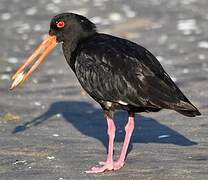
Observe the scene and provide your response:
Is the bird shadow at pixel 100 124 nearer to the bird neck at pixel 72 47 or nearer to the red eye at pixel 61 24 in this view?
the bird neck at pixel 72 47

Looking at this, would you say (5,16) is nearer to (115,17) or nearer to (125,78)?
(115,17)

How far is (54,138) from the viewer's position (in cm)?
980

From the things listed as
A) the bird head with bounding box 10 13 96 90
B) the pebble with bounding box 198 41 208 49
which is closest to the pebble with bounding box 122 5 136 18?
the pebble with bounding box 198 41 208 49

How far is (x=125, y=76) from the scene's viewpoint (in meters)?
8.27

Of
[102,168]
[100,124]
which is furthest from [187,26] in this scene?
[102,168]

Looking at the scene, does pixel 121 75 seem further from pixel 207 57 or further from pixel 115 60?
pixel 207 57

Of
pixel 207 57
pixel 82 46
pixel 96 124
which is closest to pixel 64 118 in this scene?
pixel 96 124

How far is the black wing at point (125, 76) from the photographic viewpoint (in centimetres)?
810

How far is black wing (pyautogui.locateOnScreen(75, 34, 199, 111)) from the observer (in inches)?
319

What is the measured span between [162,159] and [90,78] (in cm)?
119

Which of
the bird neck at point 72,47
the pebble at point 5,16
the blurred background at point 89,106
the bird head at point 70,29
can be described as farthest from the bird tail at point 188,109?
the pebble at point 5,16

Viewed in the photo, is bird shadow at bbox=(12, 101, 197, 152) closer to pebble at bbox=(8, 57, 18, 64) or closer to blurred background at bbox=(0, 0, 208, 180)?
blurred background at bbox=(0, 0, 208, 180)

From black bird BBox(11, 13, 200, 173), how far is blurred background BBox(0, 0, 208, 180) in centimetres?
53

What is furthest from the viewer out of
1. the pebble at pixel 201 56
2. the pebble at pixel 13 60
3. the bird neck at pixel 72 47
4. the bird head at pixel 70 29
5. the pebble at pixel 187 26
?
the pebble at pixel 187 26
